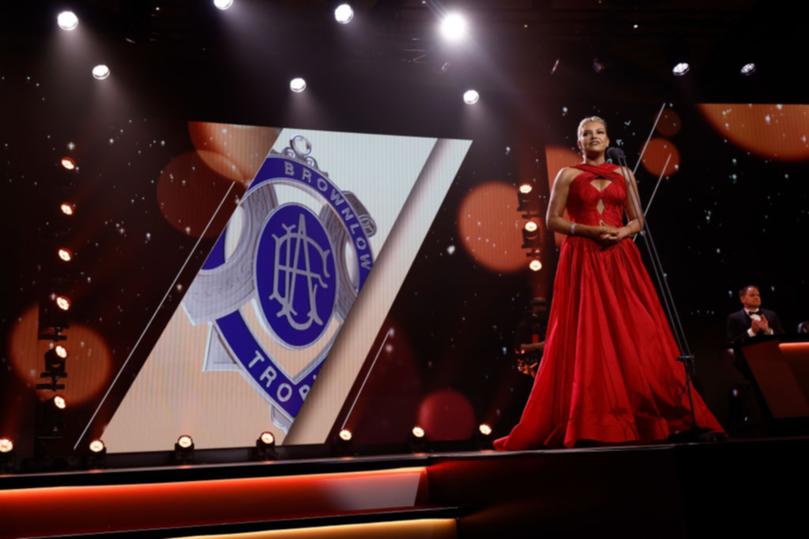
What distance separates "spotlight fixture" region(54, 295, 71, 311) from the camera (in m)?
5.02

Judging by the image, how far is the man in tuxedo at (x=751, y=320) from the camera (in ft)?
19.0

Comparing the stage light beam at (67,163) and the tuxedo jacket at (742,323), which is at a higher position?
the stage light beam at (67,163)

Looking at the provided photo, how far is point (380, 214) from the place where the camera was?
6211 millimetres

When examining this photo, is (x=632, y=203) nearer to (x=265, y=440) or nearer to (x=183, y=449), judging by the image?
(x=265, y=440)

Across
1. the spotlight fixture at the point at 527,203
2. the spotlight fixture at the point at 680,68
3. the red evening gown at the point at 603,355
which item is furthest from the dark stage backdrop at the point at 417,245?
the red evening gown at the point at 603,355

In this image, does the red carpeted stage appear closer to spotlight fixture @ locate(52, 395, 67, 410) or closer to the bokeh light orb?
spotlight fixture @ locate(52, 395, 67, 410)

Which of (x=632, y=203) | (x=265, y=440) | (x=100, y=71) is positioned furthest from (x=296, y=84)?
(x=632, y=203)

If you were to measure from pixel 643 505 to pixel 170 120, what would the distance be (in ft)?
16.7

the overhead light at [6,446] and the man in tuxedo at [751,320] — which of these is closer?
the overhead light at [6,446]

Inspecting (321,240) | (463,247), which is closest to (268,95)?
(321,240)

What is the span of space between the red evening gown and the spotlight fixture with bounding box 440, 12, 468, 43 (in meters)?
3.11

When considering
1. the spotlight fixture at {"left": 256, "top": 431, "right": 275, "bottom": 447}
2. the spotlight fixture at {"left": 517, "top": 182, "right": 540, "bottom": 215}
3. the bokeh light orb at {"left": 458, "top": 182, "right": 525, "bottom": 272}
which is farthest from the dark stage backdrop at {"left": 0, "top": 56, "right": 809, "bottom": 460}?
the spotlight fixture at {"left": 517, "top": 182, "right": 540, "bottom": 215}

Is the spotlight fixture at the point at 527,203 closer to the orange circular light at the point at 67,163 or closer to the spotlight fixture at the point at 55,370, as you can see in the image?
the orange circular light at the point at 67,163

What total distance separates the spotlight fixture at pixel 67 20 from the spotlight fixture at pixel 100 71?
33 centimetres
